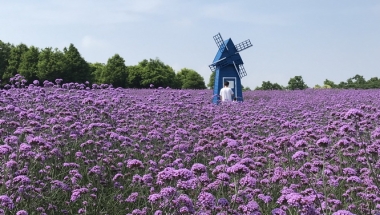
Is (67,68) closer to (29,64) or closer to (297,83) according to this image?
(29,64)

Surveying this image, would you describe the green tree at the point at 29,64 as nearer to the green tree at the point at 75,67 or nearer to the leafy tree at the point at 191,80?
the green tree at the point at 75,67

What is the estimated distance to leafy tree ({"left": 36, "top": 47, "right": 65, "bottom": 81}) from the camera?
151ft

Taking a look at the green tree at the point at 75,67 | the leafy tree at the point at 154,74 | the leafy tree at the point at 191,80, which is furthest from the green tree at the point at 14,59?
the leafy tree at the point at 191,80

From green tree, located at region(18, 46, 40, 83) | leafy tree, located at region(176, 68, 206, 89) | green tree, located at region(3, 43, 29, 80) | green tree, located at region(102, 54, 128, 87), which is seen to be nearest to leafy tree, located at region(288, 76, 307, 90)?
leafy tree, located at region(176, 68, 206, 89)

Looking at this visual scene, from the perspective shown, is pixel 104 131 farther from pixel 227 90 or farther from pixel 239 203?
pixel 227 90

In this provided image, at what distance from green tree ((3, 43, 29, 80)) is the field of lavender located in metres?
40.2

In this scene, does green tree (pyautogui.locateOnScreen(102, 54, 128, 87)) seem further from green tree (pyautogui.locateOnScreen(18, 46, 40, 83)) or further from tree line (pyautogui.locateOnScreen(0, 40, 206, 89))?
green tree (pyautogui.locateOnScreen(18, 46, 40, 83))

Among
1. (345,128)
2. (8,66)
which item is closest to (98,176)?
(345,128)

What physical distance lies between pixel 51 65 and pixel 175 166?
1681 inches

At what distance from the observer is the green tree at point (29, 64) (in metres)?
46.9

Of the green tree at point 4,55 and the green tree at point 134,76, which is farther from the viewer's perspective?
the green tree at point 134,76

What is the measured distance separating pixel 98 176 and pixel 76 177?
50cm

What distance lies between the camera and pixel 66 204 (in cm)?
531

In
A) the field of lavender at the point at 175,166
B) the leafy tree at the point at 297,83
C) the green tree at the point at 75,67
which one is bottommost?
the field of lavender at the point at 175,166
